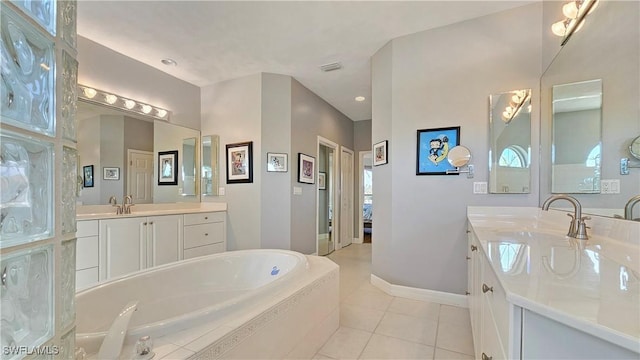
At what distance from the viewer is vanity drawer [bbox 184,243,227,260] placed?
129 inches

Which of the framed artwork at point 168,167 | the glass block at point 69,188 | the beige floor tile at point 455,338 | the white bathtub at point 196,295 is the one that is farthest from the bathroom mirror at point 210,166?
the glass block at point 69,188

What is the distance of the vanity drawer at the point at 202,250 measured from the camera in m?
3.26

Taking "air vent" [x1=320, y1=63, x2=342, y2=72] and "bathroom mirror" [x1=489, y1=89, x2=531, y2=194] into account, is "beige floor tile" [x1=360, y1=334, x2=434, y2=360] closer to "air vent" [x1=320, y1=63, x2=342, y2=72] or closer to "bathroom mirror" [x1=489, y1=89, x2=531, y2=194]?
"bathroom mirror" [x1=489, y1=89, x2=531, y2=194]

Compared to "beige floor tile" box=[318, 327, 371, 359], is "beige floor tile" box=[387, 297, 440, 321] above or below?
below

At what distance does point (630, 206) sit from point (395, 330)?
159 centimetres

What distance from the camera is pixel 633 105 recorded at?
1291 millimetres

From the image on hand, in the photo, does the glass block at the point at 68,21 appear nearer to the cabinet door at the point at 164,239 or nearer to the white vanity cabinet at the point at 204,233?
the cabinet door at the point at 164,239

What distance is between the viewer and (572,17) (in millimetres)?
1854

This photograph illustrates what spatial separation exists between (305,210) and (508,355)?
3425mm

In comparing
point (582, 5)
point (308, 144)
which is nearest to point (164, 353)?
point (582, 5)

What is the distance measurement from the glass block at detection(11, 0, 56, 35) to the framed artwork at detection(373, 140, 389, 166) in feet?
8.88

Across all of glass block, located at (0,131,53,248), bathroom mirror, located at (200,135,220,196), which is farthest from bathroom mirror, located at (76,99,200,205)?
glass block, located at (0,131,53,248)

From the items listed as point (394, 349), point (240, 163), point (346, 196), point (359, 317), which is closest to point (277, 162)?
point (240, 163)

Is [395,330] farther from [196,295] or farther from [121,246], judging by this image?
[121,246]
